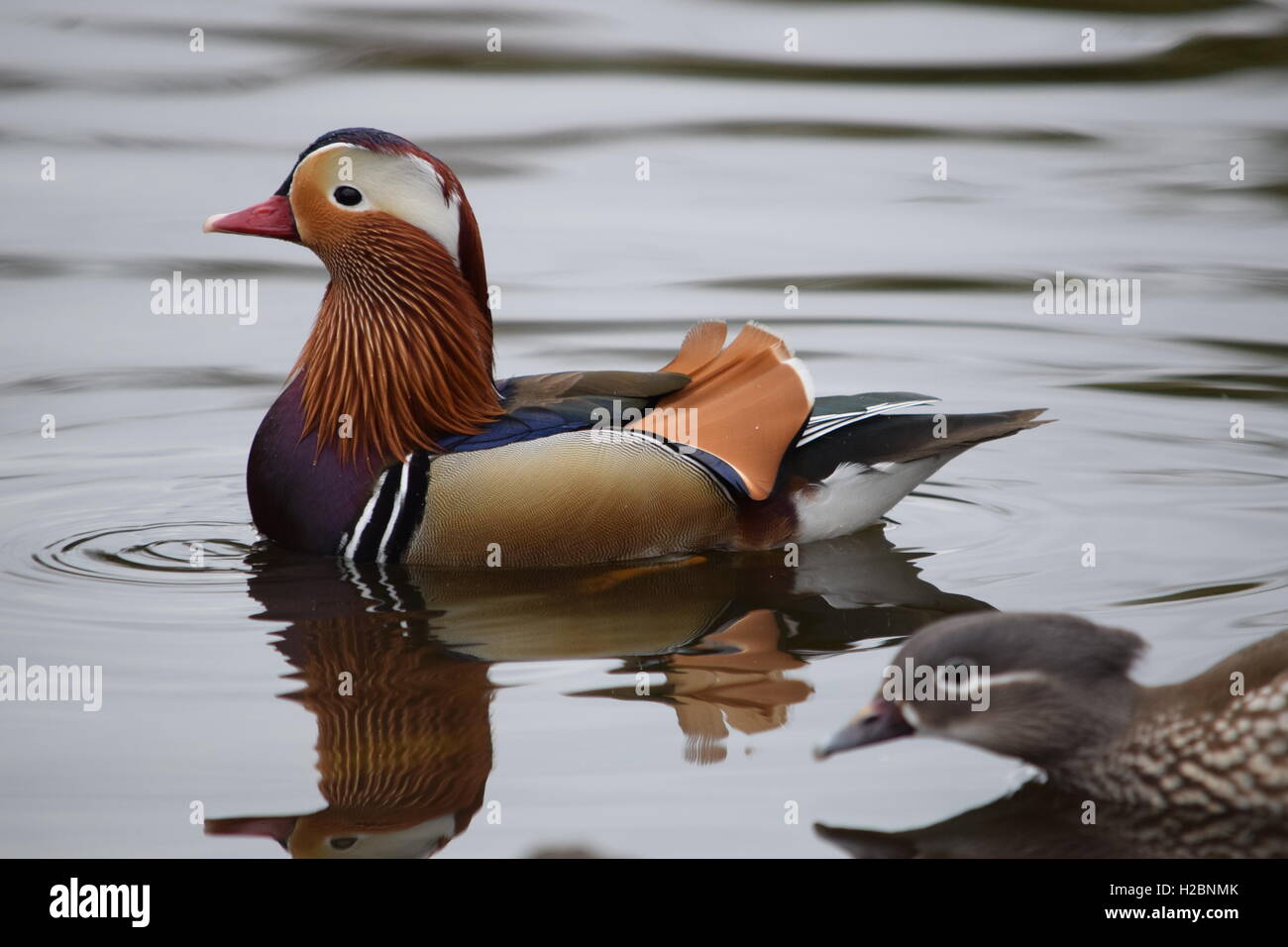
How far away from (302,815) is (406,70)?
10098mm

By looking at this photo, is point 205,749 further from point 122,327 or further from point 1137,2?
point 1137,2

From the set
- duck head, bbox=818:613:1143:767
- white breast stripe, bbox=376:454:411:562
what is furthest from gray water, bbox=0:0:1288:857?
duck head, bbox=818:613:1143:767

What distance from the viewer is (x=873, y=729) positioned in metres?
4.41

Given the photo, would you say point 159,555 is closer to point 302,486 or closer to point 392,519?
point 302,486

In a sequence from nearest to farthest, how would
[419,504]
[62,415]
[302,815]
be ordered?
[302,815], [419,504], [62,415]

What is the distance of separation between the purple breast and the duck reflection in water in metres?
0.10

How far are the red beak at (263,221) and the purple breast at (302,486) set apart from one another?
2.09 feet

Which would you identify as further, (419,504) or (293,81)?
(293,81)

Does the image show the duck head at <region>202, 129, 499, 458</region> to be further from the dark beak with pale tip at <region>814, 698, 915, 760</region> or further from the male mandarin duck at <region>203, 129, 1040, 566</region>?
the dark beak with pale tip at <region>814, 698, 915, 760</region>

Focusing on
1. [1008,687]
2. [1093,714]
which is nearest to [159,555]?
[1008,687]

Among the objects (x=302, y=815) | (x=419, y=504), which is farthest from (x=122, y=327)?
(x=302, y=815)

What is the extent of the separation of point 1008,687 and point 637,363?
5003 millimetres

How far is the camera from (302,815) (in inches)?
180

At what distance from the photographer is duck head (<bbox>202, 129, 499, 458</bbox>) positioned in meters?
6.51
